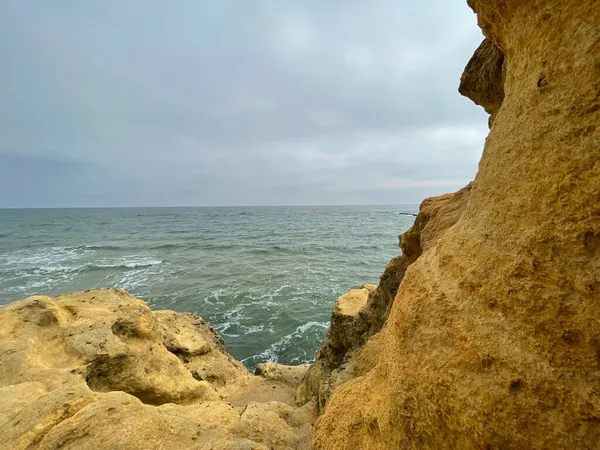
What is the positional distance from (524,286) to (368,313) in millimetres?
4460

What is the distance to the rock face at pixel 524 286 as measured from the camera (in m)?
1.60

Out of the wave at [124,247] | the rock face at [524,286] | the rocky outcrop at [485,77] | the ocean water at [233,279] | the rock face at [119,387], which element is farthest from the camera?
the wave at [124,247]

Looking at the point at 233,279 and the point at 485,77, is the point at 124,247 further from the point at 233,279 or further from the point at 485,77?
the point at 485,77

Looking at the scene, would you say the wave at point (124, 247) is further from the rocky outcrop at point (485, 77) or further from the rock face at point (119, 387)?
the rocky outcrop at point (485, 77)

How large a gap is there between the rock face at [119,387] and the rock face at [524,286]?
5.99 ft

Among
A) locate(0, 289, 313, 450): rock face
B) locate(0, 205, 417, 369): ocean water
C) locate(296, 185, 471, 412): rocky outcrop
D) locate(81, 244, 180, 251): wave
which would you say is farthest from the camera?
locate(81, 244, 180, 251): wave

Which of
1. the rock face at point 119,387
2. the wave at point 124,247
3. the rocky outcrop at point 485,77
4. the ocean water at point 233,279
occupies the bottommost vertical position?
the ocean water at point 233,279

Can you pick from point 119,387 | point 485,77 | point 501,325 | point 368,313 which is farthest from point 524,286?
point 119,387

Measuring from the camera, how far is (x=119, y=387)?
4.77 meters

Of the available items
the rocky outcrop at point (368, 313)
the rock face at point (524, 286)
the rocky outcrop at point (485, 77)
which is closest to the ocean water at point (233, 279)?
the rocky outcrop at point (368, 313)

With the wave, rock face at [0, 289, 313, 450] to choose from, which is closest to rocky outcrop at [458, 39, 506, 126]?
rock face at [0, 289, 313, 450]

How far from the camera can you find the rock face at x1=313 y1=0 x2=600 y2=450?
160 centimetres

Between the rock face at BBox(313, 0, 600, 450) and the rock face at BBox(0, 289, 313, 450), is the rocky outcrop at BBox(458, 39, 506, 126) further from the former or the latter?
the rock face at BBox(0, 289, 313, 450)

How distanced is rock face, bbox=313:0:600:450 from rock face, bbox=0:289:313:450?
1825 millimetres
